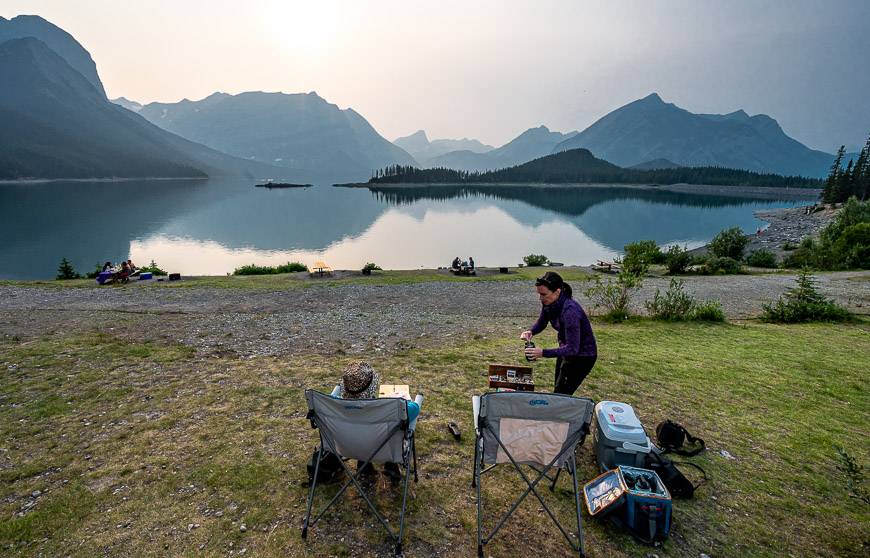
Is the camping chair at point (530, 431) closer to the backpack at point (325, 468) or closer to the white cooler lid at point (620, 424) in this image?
the white cooler lid at point (620, 424)

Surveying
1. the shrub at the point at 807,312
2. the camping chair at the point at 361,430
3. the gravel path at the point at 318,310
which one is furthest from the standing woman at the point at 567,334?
the shrub at the point at 807,312

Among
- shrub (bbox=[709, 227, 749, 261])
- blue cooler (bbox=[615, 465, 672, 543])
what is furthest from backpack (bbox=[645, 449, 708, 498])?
shrub (bbox=[709, 227, 749, 261])

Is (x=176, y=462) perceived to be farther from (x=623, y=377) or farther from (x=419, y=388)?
(x=623, y=377)

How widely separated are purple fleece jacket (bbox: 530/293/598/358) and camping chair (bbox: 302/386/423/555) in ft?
7.37

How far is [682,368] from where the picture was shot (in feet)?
29.6

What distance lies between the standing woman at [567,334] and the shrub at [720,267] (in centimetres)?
2787

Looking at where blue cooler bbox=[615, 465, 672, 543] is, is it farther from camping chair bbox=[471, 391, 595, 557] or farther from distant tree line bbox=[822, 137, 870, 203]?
distant tree line bbox=[822, 137, 870, 203]

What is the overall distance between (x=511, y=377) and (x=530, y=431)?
253cm

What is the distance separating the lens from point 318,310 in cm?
1566

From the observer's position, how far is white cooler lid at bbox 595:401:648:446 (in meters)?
5.23

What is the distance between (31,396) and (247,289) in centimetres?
1298

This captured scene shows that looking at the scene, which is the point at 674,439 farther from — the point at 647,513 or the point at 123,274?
the point at 123,274

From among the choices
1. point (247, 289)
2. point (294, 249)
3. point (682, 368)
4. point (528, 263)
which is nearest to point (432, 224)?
point (294, 249)

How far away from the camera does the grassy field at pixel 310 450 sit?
4395mm
